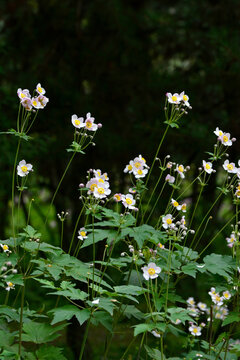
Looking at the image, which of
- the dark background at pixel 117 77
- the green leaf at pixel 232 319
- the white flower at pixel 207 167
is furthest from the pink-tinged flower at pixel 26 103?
the dark background at pixel 117 77

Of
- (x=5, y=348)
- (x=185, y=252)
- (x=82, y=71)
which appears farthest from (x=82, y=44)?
(x=5, y=348)

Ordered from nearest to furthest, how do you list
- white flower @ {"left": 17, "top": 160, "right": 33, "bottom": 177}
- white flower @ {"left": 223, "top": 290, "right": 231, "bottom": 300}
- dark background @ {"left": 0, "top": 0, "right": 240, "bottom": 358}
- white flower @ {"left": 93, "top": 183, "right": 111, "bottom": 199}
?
white flower @ {"left": 93, "top": 183, "right": 111, "bottom": 199}
white flower @ {"left": 17, "top": 160, "right": 33, "bottom": 177}
white flower @ {"left": 223, "top": 290, "right": 231, "bottom": 300}
dark background @ {"left": 0, "top": 0, "right": 240, "bottom": 358}

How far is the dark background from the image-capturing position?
15.7 ft

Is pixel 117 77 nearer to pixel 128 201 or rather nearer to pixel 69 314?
pixel 128 201

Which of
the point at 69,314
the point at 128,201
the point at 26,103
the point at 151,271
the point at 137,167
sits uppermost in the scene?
the point at 26,103

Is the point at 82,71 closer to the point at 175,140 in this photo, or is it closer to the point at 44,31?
the point at 44,31

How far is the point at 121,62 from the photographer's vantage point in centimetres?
540

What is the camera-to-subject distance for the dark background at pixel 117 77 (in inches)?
188

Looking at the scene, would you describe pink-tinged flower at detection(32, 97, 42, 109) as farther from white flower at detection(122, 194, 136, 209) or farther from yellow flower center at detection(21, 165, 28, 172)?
white flower at detection(122, 194, 136, 209)

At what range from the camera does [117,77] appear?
512 centimetres

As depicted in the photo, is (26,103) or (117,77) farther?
(117,77)

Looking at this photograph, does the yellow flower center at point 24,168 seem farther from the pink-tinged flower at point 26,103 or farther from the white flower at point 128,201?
the white flower at point 128,201

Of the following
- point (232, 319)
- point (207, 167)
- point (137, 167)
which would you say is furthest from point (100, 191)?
point (232, 319)

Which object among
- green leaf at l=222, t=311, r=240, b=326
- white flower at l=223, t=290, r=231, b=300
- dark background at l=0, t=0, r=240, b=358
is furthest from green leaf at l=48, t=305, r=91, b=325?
dark background at l=0, t=0, r=240, b=358
